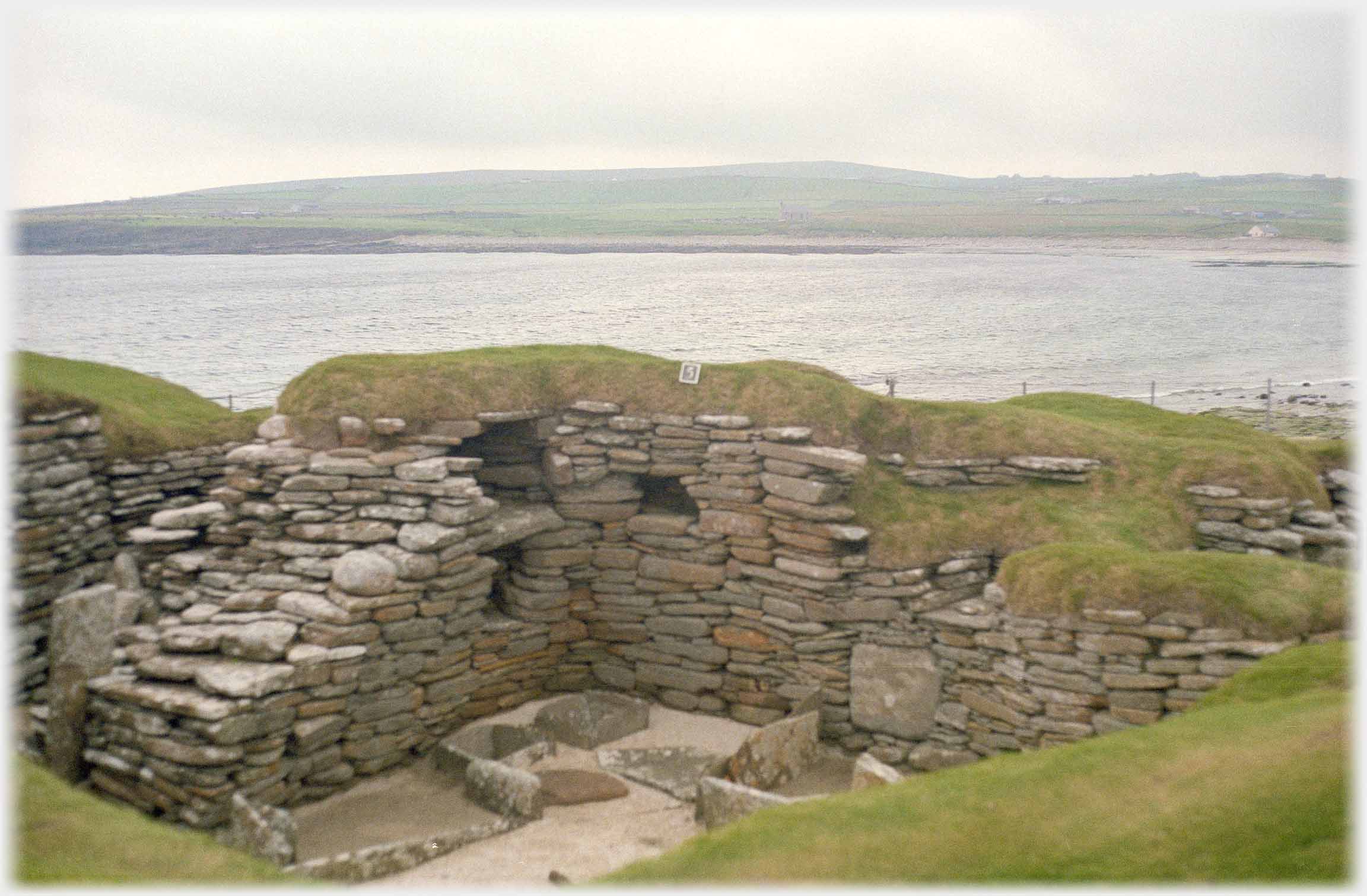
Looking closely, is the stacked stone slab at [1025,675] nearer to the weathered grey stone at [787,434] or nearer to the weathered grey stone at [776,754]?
the weathered grey stone at [776,754]

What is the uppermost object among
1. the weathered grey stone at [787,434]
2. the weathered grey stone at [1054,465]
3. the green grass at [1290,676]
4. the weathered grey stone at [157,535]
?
the weathered grey stone at [787,434]

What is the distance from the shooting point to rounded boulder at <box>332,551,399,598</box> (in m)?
12.9

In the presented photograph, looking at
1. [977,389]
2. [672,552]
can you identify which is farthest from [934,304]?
[672,552]

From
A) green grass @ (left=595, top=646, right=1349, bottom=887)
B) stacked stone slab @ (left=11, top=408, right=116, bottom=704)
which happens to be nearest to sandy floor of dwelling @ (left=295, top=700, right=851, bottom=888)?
green grass @ (left=595, top=646, right=1349, bottom=887)

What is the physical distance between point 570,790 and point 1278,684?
713cm

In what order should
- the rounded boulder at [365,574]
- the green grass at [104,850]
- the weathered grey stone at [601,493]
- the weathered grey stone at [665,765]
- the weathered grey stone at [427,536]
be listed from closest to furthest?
the green grass at [104,850]
the weathered grey stone at [665,765]
the rounded boulder at [365,574]
the weathered grey stone at [427,536]
the weathered grey stone at [601,493]

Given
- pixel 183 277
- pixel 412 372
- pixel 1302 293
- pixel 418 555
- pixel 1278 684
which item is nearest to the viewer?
pixel 1278 684

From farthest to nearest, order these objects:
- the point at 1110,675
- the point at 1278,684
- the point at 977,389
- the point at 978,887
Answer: the point at 977,389
the point at 1110,675
the point at 1278,684
the point at 978,887

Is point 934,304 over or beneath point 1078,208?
beneath

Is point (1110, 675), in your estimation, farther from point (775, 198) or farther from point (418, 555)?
point (775, 198)

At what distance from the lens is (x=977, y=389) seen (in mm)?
48938

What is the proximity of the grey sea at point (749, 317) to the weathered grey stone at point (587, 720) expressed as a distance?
1903 centimetres

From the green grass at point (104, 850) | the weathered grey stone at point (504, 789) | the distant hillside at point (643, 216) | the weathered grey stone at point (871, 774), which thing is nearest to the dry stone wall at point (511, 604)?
the weathered grey stone at point (504, 789)

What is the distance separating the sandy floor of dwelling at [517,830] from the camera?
10508 millimetres
